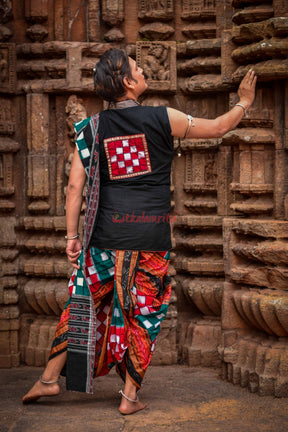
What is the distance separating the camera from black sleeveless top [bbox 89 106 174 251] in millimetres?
3406

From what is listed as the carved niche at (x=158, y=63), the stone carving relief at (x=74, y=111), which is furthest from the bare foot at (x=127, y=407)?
the carved niche at (x=158, y=63)

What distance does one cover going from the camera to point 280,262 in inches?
153

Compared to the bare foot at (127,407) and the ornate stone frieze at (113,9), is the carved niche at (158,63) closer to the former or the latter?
the ornate stone frieze at (113,9)

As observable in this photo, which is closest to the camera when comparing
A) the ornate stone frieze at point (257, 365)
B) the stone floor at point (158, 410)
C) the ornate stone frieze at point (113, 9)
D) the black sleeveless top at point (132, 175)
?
the stone floor at point (158, 410)

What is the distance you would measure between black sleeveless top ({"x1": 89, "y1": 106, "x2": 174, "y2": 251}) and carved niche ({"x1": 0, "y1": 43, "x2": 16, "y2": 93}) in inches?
65.5

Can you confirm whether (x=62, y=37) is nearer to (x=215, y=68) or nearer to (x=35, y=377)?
(x=215, y=68)

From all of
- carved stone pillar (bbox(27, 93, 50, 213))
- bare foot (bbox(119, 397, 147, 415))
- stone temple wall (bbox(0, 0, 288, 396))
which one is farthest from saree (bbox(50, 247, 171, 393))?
carved stone pillar (bbox(27, 93, 50, 213))

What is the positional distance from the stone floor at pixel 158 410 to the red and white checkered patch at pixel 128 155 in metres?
1.40

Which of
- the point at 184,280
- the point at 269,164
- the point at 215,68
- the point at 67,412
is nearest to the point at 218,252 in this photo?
the point at 184,280

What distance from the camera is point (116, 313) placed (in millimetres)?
3441

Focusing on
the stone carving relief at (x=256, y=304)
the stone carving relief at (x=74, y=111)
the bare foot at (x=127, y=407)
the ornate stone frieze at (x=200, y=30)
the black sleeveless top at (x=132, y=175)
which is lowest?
the bare foot at (x=127, y=407)

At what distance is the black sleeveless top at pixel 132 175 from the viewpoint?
3406 millimetres

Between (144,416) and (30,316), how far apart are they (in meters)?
1.82

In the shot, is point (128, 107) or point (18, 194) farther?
point (18, 194)
